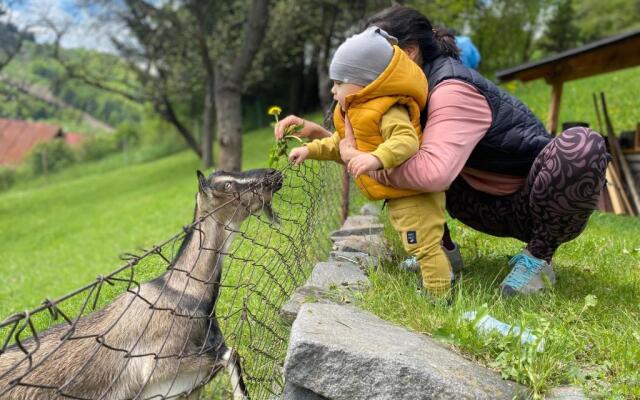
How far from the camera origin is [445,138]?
3.32m

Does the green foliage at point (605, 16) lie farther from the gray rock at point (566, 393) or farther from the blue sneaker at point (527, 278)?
the gray rock at point (566, 393)

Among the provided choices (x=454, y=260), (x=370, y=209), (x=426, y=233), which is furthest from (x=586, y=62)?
(x=426, y=233)

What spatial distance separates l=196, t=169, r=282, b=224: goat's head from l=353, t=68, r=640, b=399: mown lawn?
80 centimetres

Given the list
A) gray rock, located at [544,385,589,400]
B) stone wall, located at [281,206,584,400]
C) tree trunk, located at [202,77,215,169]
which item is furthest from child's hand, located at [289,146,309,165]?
tree trunk, located at [202,77,215,169]

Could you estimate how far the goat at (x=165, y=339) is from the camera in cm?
265

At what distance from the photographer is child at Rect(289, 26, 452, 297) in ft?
10.4

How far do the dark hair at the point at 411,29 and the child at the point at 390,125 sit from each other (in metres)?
0.17

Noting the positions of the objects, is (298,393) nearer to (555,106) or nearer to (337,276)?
(337,276)

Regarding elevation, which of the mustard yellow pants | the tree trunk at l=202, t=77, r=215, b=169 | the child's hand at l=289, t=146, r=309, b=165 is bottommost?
the tree trunk at l=202, t=77, r=215, b=169

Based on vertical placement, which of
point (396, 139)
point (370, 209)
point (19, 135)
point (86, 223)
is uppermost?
point (396, 139)

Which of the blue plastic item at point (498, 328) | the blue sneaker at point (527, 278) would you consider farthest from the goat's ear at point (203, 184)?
the blue sneaker at point (527, 278)

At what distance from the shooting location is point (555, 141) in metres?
3.51

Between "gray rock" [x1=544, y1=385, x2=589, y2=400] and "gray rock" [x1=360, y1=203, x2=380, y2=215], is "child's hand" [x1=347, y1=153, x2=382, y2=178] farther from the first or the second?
"gray rock" [x1=360, y1=203, x2=380, y2=215]

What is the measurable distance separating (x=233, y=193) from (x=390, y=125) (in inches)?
33.7
